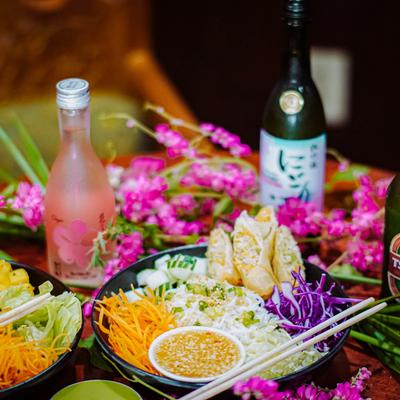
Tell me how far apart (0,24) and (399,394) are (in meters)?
2.08

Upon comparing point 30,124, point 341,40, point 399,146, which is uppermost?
point 341,40

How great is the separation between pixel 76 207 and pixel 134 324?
1.07ft

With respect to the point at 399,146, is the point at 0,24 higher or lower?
higher

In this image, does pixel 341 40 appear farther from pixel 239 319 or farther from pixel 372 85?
pixel 239 319

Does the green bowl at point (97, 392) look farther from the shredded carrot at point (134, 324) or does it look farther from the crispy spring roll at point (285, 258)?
the crispy spring roll at point (285, 258)

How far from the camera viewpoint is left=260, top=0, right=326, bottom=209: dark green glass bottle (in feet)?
5.19

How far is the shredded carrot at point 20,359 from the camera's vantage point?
1.15 metres

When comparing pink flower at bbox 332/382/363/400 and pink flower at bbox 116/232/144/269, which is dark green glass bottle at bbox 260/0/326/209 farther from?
pink flower at bbox 332/382/363/400

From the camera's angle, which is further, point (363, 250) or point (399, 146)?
point (399, 146)

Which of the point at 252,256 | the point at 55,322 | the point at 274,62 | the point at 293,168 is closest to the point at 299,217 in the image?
the point at 293,168

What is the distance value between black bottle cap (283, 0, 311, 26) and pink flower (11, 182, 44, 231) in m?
0.58

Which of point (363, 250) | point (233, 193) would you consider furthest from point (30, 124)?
point (363, 250)

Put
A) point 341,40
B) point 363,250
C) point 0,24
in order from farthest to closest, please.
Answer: point 341,40, point 0,24, point 363,250

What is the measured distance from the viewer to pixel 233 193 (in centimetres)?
167
